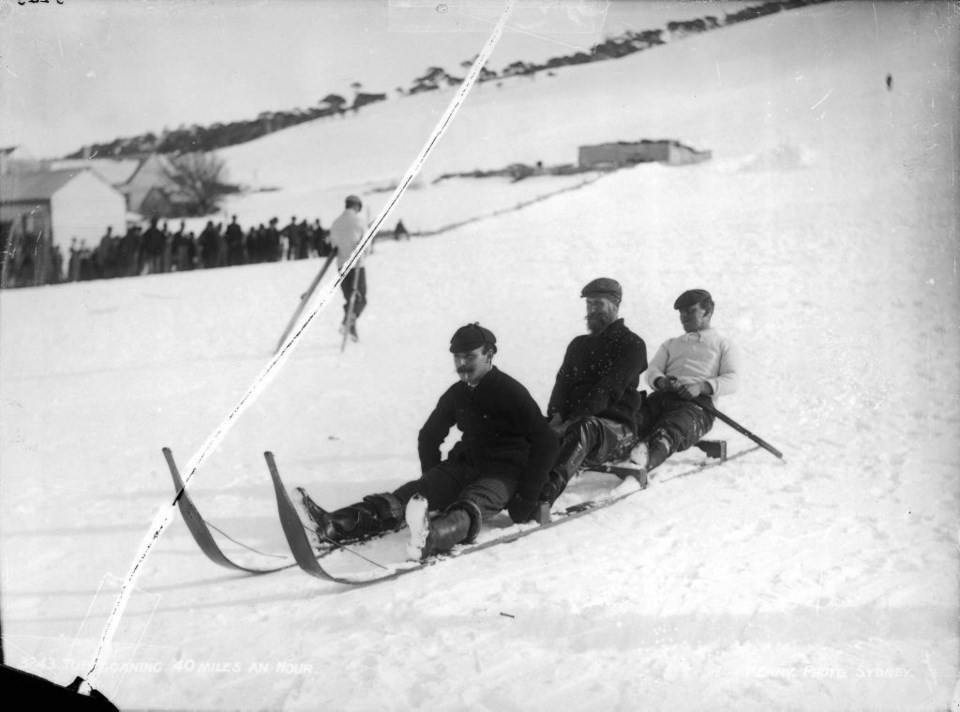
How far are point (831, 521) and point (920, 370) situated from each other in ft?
2.29

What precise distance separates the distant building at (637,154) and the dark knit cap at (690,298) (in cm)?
51

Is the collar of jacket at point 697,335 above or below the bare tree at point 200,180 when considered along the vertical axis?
below

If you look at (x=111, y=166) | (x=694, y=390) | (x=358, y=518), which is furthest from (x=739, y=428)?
(x=111, y=166)

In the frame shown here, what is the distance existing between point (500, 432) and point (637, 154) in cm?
130

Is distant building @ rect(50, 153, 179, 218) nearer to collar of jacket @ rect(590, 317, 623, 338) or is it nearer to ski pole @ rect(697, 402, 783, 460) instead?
collar of jacket @ rect(590, 317, 623, 338)

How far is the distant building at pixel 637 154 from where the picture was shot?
3178mm

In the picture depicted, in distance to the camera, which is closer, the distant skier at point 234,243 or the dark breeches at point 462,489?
the dark breeches at point 462,489

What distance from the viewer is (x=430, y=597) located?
2.45 m

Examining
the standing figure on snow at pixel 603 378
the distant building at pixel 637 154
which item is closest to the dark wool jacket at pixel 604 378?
the standing figure on snow at pixel 603 378

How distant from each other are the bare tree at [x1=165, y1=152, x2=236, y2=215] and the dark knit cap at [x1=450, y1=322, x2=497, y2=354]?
4.02ft

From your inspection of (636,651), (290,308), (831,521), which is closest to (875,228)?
(831,521)

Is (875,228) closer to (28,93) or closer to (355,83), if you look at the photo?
(355,83)

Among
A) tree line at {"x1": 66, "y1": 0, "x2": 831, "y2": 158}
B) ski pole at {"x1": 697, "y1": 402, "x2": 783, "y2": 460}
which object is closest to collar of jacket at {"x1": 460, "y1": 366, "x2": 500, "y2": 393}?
ski pole at {"x1": 697, "y1": 402, "x2": 783, "y2": 460}

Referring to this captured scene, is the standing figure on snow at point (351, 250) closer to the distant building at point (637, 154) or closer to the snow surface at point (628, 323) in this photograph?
the snow surface at point (628, 323)
